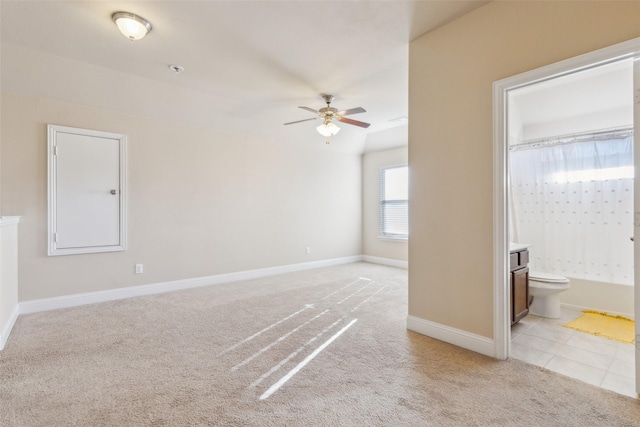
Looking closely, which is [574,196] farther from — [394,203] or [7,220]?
[7,220]

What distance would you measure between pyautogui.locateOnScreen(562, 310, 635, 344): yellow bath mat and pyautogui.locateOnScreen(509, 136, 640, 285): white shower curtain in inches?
16.0

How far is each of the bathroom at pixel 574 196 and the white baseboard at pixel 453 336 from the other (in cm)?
54

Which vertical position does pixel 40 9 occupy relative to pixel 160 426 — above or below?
above

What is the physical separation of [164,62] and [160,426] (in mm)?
3328

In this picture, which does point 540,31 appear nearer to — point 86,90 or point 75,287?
point 86,90

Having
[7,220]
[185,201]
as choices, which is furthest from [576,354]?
[7,220]

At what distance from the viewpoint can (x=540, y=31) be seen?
214cm

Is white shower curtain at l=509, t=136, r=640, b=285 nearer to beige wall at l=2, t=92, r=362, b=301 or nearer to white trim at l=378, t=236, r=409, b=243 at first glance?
white trim at l=378, t=236, r=409, b=243

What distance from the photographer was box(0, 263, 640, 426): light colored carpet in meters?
1.71

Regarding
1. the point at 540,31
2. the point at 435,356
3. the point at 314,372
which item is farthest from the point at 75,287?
the point at 540,31

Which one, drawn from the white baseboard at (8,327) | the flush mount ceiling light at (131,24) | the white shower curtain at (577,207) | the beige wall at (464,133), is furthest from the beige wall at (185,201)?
the white shower curtain at (577,207)

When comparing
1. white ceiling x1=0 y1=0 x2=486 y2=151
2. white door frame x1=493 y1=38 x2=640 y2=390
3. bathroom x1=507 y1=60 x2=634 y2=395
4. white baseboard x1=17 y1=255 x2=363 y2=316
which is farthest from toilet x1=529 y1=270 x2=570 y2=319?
white baseboard x1=17 y1=255 x2=363 y2=316

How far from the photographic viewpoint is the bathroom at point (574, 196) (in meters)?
3.29

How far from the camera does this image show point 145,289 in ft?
13.8
